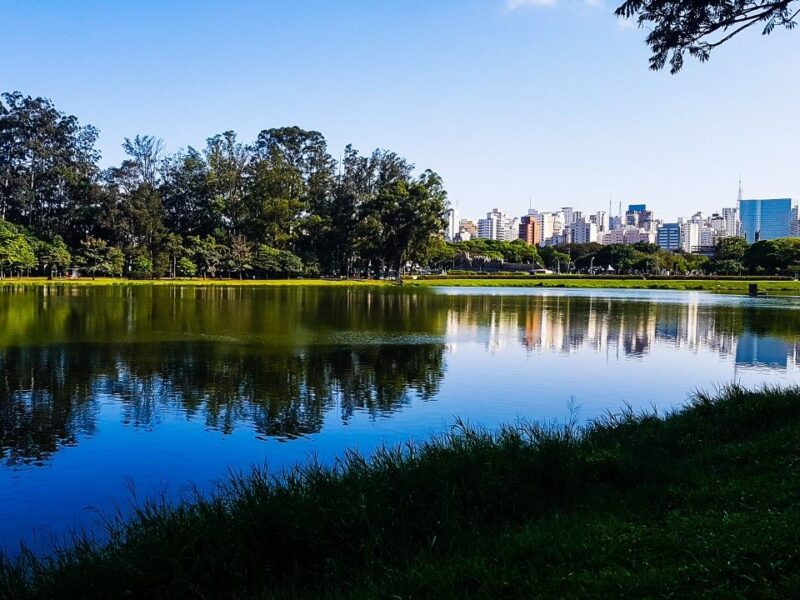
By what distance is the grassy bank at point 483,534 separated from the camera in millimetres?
5086

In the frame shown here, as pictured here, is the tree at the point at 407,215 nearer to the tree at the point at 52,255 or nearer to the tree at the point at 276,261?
the tree at the point at 276,261

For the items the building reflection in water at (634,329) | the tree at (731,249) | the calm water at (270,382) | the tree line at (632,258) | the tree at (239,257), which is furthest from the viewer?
the tree at (731,249)

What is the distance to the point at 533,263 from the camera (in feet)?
518

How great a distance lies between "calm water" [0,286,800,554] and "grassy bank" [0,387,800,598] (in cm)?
267

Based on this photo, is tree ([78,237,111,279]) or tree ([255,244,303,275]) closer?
tree ([78,237,111,279])

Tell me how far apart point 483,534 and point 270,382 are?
38.5 feet

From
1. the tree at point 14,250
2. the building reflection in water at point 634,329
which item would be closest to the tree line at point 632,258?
the tree at point 14,250

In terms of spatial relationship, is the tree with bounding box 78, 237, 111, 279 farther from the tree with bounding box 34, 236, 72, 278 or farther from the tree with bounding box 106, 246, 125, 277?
the tree with bounding box 34, 236, 72, 278

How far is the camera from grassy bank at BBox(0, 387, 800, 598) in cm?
509

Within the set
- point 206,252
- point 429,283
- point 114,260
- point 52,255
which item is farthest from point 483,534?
point 429,283

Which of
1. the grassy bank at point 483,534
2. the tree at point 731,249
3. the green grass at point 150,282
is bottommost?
the grassy bank at point 483,534

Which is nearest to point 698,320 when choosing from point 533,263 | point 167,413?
point 167,413

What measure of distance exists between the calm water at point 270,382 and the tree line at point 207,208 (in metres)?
51.5

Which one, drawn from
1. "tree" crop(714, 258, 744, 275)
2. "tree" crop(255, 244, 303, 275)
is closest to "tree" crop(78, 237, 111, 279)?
"tree" crop(255, 244, 303, 275)
